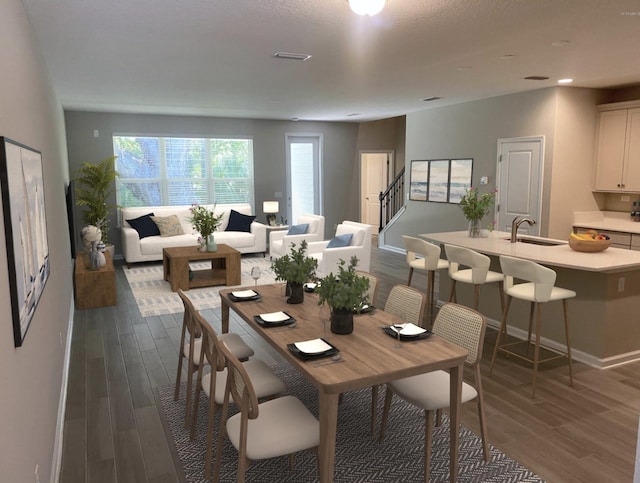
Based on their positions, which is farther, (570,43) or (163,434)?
(570,43)

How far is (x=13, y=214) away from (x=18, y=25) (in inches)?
56.4

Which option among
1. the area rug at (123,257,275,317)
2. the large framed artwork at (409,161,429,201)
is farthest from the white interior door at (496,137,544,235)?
the area rug at (123,257,275,317)

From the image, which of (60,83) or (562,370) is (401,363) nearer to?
(562,370)

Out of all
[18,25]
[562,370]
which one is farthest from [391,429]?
[18,25]

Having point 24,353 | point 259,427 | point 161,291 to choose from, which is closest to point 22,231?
point 24,353

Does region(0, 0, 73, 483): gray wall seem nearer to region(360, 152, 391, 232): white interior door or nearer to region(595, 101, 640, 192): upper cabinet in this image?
region(595, 101, 640, 192): upper cabinet

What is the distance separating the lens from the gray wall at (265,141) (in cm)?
862

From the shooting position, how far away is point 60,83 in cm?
568

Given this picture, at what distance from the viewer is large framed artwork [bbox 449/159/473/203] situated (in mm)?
7625

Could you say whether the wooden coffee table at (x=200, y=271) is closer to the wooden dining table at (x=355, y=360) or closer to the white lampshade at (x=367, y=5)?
the wooden dining table at (x=355, y=360)

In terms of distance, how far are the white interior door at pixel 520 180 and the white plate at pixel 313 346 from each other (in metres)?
5.14

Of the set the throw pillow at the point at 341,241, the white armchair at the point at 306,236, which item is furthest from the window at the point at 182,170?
the throw pillow at the point at 341,241

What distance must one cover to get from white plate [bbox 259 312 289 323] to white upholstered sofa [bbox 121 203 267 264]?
19.2 feet

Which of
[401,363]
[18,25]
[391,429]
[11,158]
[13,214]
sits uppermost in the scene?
[18,25]
